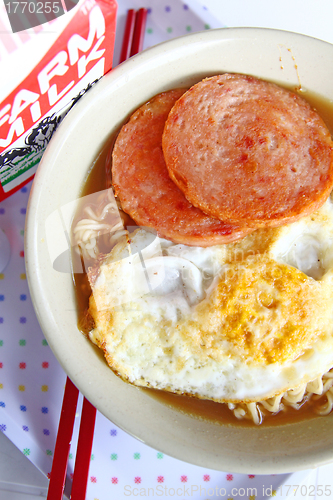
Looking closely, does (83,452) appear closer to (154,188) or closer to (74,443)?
(74,443)

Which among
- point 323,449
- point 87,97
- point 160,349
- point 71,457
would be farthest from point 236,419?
point 87,97

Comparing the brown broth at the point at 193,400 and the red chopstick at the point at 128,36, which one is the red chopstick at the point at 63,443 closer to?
the brown broth at the point at 193,400

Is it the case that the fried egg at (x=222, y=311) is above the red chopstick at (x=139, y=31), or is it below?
below

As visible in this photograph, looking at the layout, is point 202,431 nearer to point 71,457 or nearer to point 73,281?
point 71,457

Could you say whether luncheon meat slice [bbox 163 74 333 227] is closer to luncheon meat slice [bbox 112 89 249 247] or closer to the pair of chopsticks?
luncheon meat slice [bbox 112 89 249 247]

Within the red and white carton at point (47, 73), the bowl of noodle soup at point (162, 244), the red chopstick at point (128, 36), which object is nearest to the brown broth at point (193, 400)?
the bowl of noodle soup at point (162, 244)

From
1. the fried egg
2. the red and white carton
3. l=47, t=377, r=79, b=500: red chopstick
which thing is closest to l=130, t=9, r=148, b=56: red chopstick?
the red and white carton
